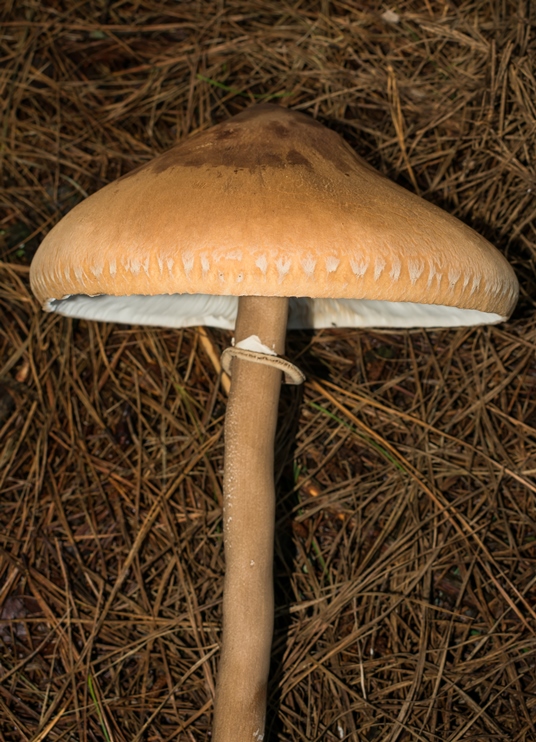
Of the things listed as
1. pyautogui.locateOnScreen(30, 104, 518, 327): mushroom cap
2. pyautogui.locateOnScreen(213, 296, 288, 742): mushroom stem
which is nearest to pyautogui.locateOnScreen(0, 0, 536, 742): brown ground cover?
pyautogui.locateOnScreen(213, 296, 288, 742): mushroom stem

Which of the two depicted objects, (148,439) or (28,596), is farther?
(148,439)

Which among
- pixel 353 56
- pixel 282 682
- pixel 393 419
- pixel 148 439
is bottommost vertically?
pixel 282 682

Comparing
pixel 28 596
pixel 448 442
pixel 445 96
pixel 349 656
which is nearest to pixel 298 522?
pixel 349 656

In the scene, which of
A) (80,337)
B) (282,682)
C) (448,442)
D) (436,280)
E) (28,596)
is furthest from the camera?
(80,337)

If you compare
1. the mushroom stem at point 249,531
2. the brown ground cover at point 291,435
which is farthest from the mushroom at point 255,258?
the brown ground cover at point 291,435

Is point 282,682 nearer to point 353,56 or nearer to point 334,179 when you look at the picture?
point 334,179

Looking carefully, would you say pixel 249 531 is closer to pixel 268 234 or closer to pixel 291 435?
pixel 291 435

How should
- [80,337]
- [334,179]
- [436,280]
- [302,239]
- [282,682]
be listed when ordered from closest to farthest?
[302,239]
[436,280]
[334,179]
[282,682]
[80,337]

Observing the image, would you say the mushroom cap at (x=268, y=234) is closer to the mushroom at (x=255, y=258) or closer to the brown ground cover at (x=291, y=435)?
the mushroom at (x=255, y=258)
